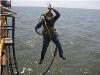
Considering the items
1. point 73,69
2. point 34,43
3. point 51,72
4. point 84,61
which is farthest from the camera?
point 34,43

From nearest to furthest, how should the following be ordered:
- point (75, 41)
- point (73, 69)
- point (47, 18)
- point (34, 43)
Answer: point (47, 18), point (73, 69), point (34, 43), point (75, 41)

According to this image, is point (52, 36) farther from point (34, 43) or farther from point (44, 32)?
point (34, 43)

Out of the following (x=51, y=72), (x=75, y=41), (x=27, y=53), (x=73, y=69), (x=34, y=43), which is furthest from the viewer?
(x=75, y=41)

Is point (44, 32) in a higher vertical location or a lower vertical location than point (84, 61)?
higher

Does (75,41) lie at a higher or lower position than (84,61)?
lower

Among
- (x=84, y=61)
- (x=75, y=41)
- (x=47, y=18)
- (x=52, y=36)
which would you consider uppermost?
(x=47, y=18)

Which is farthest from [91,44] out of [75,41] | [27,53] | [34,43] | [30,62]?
[30,62]

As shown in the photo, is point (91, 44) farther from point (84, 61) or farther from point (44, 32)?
point (44, 32)

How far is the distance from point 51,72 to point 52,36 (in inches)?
576

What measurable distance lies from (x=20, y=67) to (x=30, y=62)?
2683 millimetres

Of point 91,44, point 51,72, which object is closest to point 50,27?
point 51,72

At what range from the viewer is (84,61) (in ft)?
107

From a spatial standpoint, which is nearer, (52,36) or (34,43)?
(52,36)

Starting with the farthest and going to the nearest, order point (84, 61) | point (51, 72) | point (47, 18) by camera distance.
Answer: point (84, 61) < point (51, 72) < point (47, 18)
